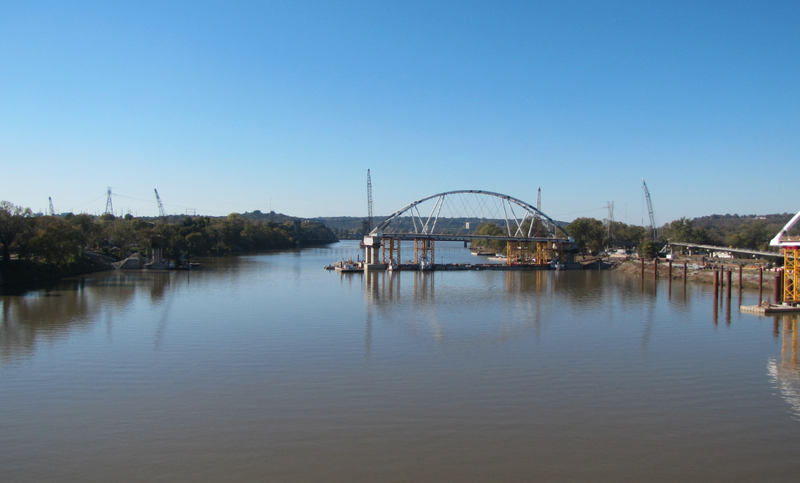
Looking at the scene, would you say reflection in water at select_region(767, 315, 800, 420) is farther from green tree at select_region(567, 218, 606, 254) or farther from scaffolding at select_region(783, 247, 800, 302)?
green tree at select_region(567, 218, 606, 254)

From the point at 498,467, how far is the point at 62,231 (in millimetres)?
42972

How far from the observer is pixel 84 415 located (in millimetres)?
12500

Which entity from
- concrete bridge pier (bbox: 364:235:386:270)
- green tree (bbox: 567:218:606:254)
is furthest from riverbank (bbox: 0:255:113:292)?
green tree (bbox: 567:218:606:254)

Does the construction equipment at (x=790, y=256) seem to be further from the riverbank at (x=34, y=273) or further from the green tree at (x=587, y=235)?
the green tree at (x=587, y=235)

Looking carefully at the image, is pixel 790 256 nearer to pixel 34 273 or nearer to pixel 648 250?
pixel 648 250

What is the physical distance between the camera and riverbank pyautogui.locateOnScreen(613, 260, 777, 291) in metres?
40.9

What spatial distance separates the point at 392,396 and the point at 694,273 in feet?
142

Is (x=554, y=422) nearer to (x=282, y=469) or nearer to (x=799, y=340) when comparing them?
(x=282, y=469)

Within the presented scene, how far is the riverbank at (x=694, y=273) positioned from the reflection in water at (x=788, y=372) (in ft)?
48.1

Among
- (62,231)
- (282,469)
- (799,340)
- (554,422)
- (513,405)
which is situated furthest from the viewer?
(62,231)

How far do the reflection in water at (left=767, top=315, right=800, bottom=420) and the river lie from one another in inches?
4.4

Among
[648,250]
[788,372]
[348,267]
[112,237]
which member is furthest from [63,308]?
[648,250]

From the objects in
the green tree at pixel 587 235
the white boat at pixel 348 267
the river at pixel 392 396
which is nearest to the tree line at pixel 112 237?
the river at pixel 392 396

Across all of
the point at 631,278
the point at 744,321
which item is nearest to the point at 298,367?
the point at 744,321
